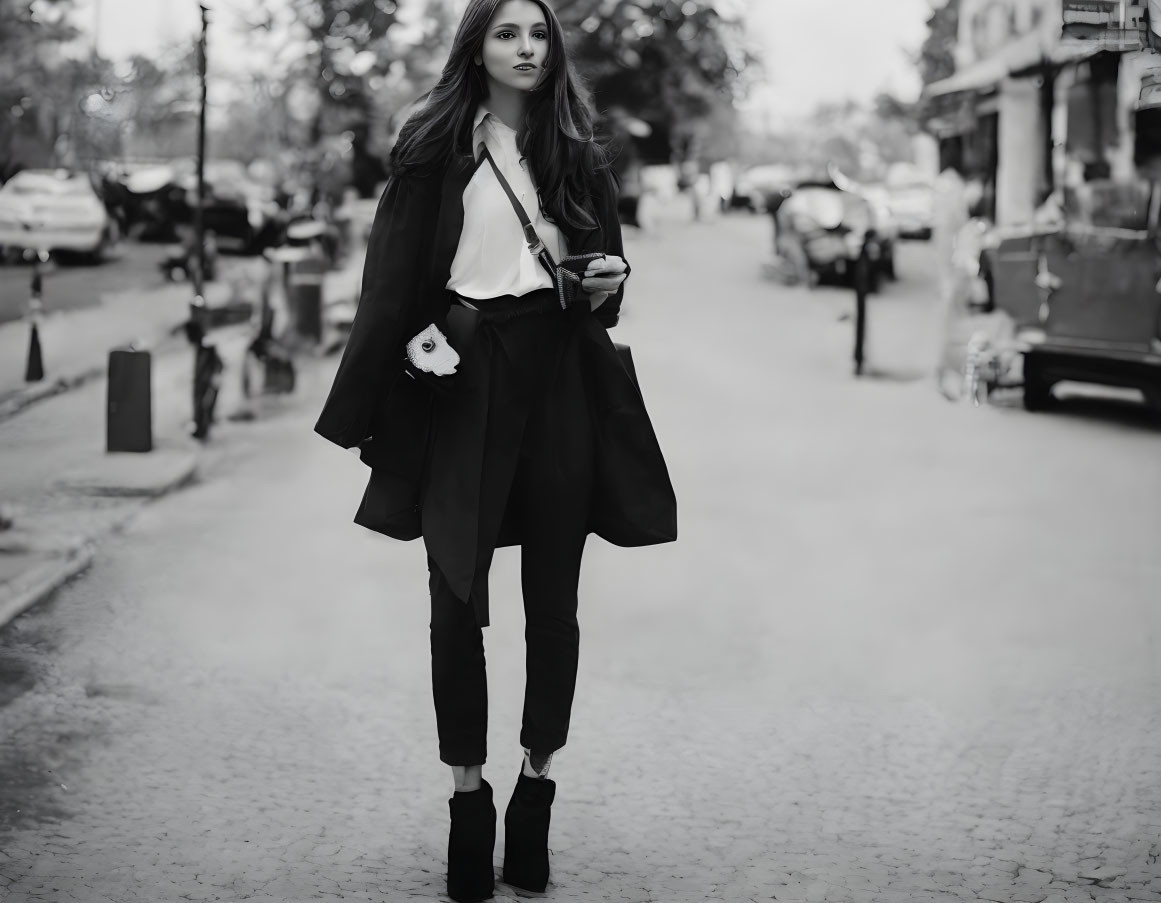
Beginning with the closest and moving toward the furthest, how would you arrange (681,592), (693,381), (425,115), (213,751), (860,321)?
1. (425,115)
2. (213,751)
3. (681,592)
4. (693,381)
5. (860,321)

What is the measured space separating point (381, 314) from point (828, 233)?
68.7 feet

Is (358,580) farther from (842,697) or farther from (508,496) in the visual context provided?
(508,496)

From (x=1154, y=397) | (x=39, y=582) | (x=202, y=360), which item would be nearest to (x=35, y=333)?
(x=202, y=360)

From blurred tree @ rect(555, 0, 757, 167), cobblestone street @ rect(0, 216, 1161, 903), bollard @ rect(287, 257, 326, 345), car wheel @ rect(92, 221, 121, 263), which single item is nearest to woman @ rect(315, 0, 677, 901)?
cobblestone street @ rect(0, 216, 1161, 903)

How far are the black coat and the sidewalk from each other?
2724 mm

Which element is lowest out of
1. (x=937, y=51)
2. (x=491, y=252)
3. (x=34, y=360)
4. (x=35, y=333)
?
(x=34, y=360)

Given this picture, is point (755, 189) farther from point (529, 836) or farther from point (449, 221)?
point (529, 836)

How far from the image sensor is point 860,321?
13.5m

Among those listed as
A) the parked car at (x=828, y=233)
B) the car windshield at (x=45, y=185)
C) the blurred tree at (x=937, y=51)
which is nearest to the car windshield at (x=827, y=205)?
the parked car at (x=828, y=233)

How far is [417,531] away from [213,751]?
4.13ft

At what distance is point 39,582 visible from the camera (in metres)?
5.73

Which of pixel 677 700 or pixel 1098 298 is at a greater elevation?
pixel 1098 298

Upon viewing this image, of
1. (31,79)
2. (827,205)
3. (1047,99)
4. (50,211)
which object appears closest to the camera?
(31,79)

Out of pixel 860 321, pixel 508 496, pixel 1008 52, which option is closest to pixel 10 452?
pixel 508 496
